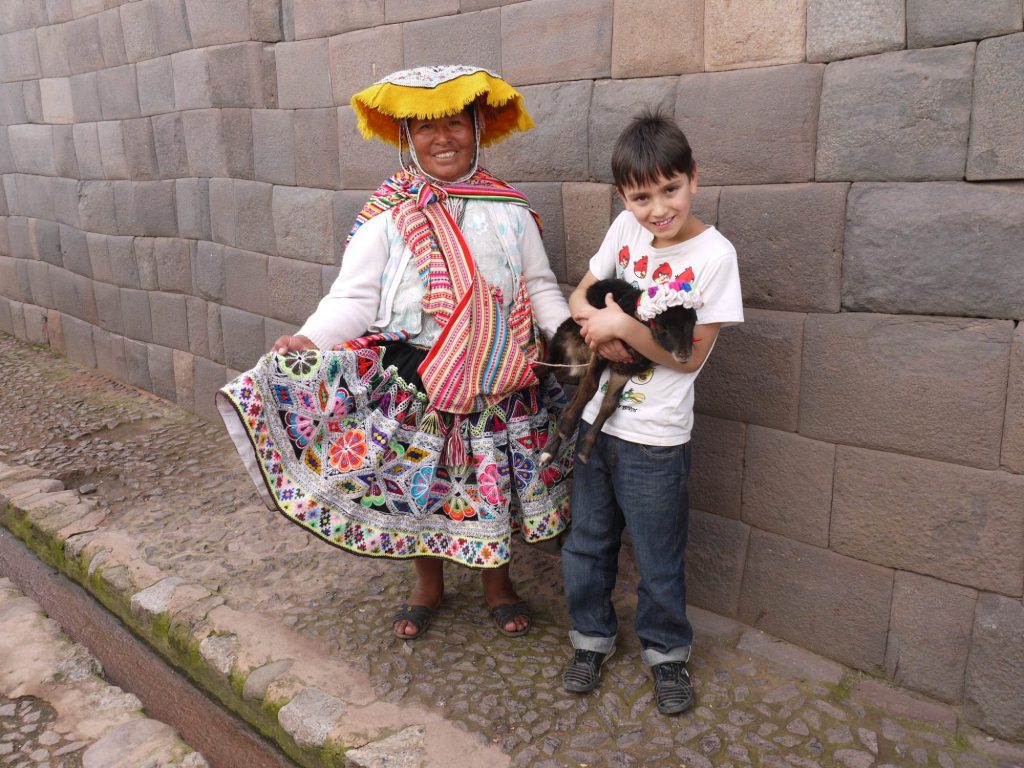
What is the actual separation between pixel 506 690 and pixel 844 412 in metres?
1.41

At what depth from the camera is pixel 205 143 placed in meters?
5.16

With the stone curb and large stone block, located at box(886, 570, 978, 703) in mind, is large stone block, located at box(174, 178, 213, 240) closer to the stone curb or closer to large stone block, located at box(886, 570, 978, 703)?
the stone curb

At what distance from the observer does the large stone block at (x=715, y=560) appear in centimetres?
308

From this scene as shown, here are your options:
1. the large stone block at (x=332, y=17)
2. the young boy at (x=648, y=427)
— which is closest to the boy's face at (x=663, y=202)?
the young boy at (x=648, y=427)

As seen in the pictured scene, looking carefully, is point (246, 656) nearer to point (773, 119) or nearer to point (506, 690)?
point (506, 690)

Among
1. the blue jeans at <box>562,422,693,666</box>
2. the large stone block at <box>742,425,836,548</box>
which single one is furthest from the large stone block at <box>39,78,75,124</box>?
the large stone block at <box>742,425,836,548</box>

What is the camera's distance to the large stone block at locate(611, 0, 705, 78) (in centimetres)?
286

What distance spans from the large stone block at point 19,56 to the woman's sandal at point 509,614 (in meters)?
6.10

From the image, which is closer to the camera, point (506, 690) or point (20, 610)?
point (506, 690)

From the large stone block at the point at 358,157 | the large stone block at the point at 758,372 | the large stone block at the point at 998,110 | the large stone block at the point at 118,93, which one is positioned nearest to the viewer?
the large stone block at the point at 998,110

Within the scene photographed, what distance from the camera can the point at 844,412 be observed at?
2686 mm

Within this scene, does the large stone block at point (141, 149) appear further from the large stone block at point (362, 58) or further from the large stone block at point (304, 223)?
the large stone block at point (362, 58)

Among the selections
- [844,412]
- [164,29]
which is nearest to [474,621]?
[844,412]

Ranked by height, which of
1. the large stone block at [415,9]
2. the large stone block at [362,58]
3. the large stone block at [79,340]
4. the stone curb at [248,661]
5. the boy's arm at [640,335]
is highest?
the large stone block at [415,9]
